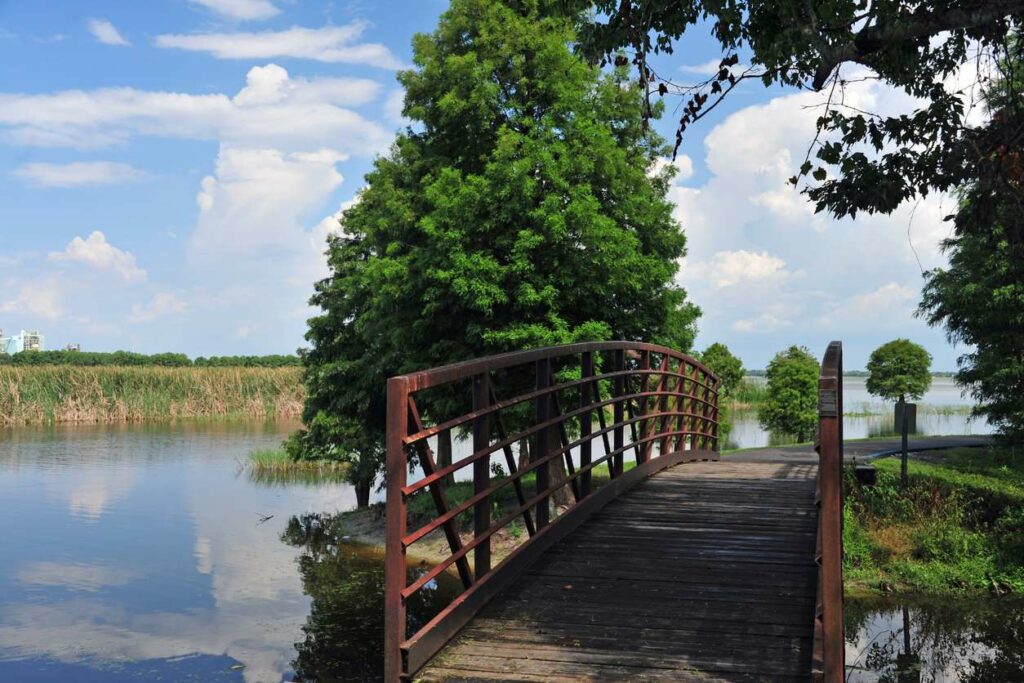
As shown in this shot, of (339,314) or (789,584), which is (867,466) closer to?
(789,584)

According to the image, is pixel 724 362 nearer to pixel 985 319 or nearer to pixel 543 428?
pixel 985 319

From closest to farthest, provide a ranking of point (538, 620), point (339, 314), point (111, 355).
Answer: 1. point (538, 620)
2. point (339, 314)
3. point (111, 355)

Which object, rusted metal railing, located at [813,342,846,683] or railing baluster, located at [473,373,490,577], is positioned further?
railing baluster, located at [473,373,490,577]

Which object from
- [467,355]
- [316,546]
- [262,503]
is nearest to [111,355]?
[262,503]

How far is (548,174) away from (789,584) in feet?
33.2

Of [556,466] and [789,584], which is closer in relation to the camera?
[789,584]

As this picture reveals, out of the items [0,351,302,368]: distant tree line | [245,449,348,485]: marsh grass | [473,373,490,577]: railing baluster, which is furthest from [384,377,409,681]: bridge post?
[0,351,302,368]: distant tree line

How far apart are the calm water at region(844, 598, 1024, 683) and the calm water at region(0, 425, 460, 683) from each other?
6.06m

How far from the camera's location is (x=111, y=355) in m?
65.2

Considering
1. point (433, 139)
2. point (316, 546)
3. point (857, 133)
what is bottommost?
point (316, 546)

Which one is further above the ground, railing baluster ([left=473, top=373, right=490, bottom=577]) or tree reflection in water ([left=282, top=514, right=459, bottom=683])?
railing baluster ([left=473, top=373, right=490, bottom=577])

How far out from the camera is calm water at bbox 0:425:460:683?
1170 centimetres

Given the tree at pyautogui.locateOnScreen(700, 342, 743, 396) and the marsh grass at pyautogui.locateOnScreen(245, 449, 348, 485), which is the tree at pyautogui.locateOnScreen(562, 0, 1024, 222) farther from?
the tree at pyautogui.locateOnScreen(700, 342, 743, 396)

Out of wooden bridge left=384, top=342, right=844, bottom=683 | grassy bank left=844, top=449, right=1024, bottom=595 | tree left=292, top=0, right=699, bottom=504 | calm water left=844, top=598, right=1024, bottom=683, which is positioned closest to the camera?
wooden bridge left=384, top=342, right=844, bottom=683
